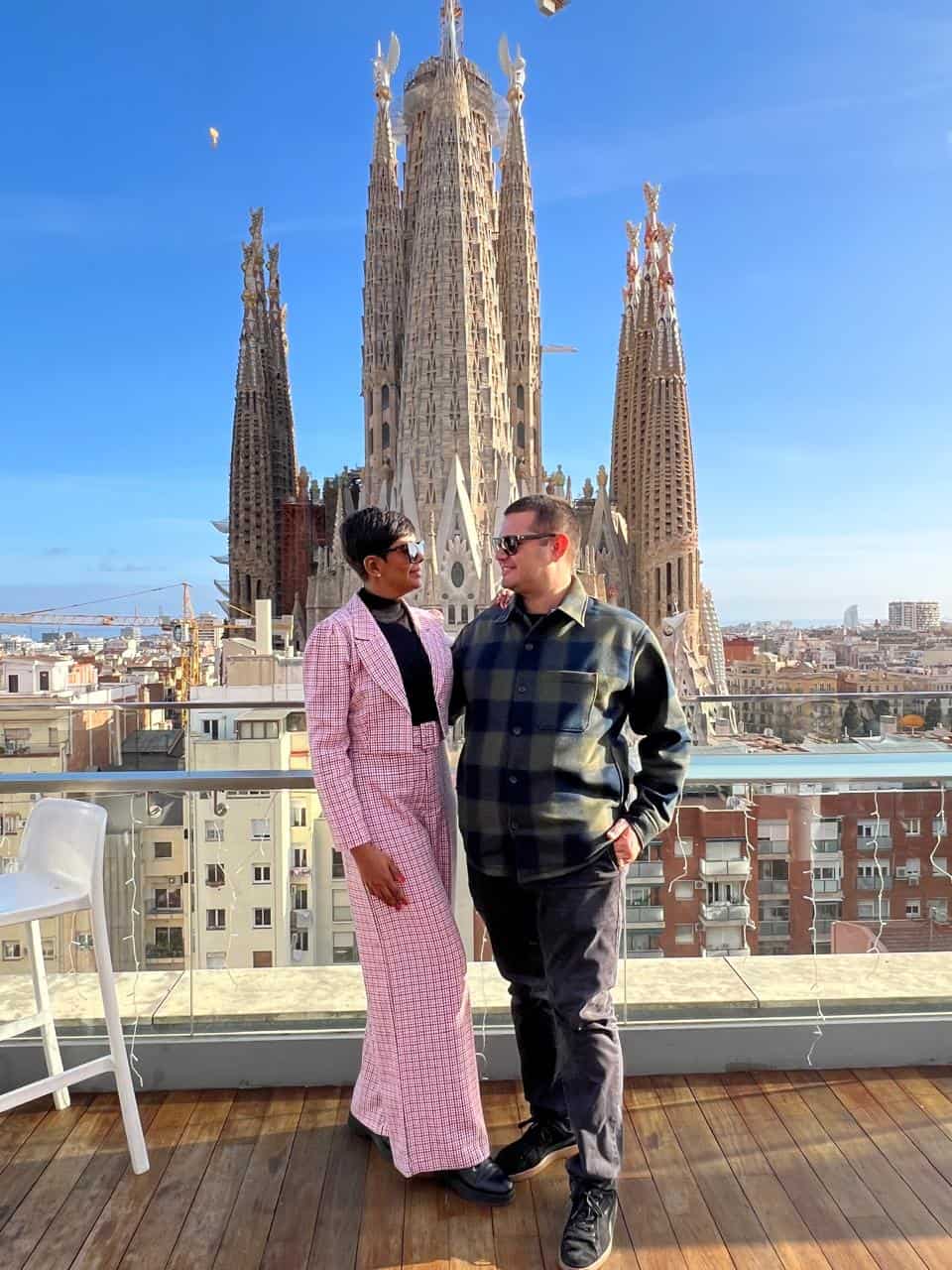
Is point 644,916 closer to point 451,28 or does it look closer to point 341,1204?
point 341,1204

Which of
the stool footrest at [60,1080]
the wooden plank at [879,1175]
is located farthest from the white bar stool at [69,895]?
the wooden plank at [879,1175]

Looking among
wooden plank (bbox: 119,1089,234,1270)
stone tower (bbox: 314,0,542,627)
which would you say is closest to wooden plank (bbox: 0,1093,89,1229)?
wooden plank (bbox: 119,1089,234,1270)

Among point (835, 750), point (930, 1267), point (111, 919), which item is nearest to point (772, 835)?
point (835, 750)

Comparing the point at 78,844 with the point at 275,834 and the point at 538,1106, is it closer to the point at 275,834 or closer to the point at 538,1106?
the point at 275,834

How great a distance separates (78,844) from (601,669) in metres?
1.17

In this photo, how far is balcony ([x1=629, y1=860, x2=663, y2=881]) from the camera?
2.51 m

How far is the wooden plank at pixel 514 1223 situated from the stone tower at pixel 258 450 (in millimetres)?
35295

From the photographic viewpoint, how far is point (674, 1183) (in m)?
1.82

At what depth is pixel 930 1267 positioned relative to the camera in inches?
61.4

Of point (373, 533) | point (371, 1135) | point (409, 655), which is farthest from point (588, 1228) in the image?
point (373, 533)

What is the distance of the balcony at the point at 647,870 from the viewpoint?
2.51 m

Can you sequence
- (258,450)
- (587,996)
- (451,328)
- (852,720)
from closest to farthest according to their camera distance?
1. (587,996)
2. (852,720)
3. (451,328)
4. (258,450)

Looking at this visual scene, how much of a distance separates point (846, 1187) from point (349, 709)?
139 centimetres

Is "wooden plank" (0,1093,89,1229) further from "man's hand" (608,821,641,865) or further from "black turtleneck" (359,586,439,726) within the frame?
"man's hand" (608,821,641,865)
